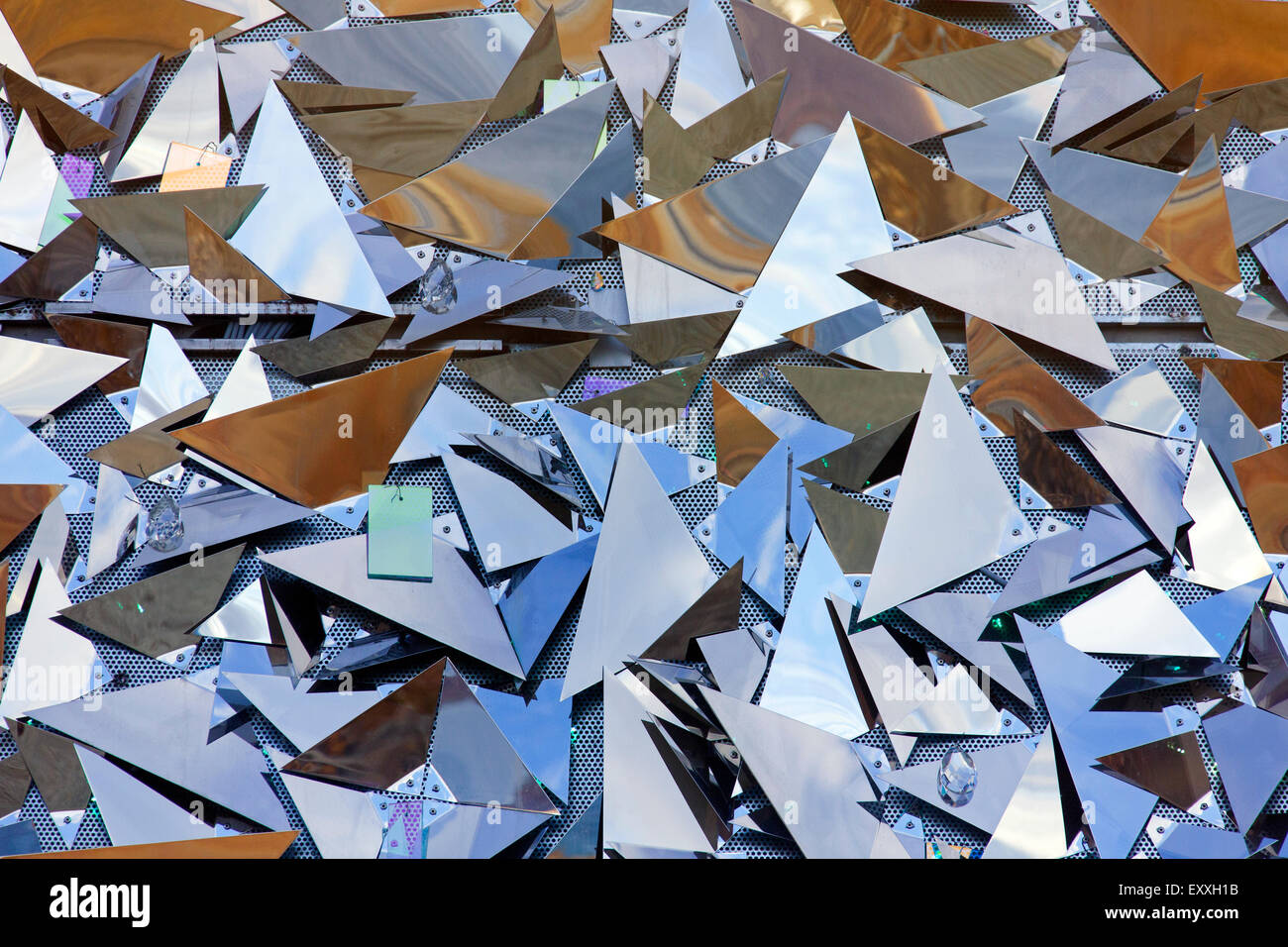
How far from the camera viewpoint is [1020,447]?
1645 mm

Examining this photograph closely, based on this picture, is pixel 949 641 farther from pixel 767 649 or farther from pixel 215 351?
pixel 215 351

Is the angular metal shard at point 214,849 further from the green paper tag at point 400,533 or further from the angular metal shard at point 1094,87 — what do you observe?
the angular metal shard at point 1094,87

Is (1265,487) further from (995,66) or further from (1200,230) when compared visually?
(995,66)

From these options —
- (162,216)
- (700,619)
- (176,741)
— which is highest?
(162,216)

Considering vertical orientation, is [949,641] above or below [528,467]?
below

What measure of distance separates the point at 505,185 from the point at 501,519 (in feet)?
1.84

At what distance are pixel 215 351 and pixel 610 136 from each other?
76 cm

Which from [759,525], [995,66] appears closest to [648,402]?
[759,525]

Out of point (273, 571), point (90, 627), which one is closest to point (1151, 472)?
point (273, 571)

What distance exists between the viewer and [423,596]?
160cm

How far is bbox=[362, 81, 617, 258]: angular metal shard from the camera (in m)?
1.63

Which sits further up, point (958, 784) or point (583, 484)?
point (583, 484)

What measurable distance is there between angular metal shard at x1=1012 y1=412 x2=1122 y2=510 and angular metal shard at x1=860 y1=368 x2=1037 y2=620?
6cm

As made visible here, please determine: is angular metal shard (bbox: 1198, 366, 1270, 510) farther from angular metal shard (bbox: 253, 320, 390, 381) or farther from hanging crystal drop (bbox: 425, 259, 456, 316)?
angular metal shard (bbox: 253, 320, 390, 381)
